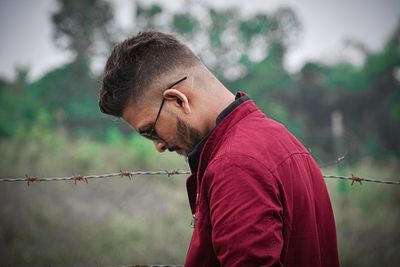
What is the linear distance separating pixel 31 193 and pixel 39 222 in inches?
69.0

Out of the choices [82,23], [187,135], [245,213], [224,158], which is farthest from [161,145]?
[82,23]

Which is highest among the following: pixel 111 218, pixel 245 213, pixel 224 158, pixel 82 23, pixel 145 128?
pixel 82 23

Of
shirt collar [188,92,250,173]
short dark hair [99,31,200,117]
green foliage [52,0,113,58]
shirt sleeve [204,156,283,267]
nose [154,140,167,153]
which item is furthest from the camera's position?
green foliage [52,0,113,58]

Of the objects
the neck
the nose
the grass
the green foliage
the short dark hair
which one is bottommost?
the grass

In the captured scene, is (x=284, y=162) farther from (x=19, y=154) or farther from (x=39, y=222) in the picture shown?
(x=19, y=154)

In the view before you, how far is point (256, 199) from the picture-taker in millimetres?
1101

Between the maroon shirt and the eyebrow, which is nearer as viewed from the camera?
the maroon shirt

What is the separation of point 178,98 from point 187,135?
0.47ft

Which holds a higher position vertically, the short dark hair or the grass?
the short dark hair

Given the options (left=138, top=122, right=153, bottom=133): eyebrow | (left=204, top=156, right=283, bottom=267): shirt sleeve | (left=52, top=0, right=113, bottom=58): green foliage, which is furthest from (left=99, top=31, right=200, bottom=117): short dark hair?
(left=52, top=0, right=113, bottom=58): green foliage

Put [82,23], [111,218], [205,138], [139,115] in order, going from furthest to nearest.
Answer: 1. [82,23]
2. [111,218]
3. [139,115]
4. [205,138]

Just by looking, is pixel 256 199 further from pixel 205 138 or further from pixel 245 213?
pixel 205 138

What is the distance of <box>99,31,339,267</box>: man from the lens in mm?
1107

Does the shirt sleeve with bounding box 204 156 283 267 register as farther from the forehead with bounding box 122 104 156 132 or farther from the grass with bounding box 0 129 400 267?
the grass with bounding box 0 129 400 267
